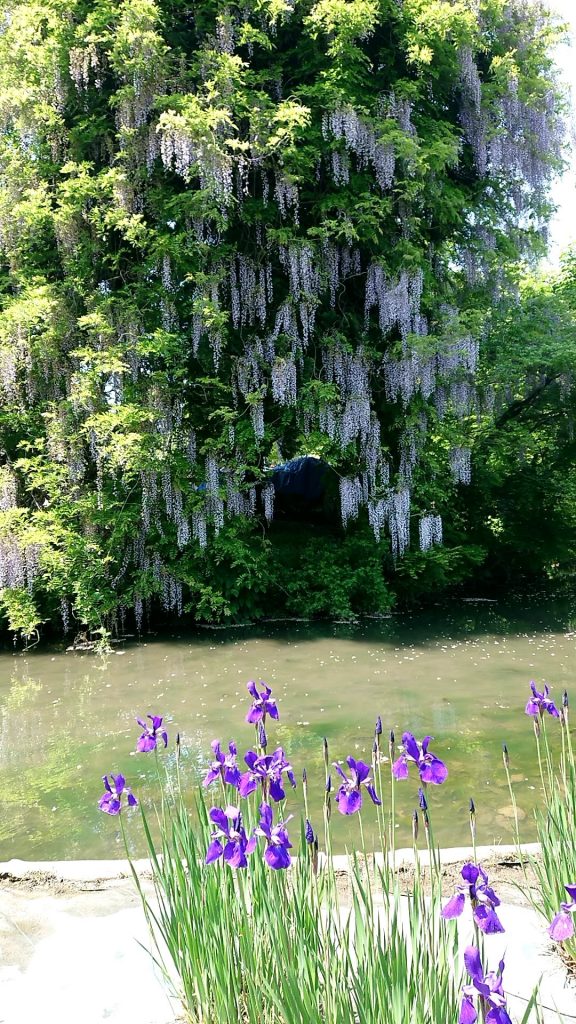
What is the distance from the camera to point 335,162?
11805 millimetres

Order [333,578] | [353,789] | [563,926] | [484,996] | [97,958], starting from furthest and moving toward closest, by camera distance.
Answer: [333,578] → [97,958] → [353,789] → [563,926] → [484,996]

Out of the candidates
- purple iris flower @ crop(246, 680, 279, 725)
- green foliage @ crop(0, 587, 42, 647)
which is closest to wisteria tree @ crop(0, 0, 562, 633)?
green foliage @ crop(0, 587, 42, 647)

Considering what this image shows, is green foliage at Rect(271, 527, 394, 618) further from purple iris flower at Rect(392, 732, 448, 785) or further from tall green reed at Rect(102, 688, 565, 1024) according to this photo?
purple iris flower at Rect(392, 732, 448, 785)

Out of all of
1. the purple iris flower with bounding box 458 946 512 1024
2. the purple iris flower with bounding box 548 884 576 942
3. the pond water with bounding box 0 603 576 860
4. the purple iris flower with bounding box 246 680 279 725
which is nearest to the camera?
the purple iris flower with bounding box 458 946 512 1024

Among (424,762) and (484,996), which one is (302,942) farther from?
(484,996)

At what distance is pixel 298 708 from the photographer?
24.4 ft

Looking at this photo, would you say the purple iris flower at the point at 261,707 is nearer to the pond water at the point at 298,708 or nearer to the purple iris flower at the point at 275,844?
the purple iris flower at the point at 275,844

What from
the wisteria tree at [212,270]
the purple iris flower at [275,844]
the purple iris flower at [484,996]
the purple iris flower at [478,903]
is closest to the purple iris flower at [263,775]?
the purple iris flower at [275,844]

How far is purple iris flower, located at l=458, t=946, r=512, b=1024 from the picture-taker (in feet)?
3.95

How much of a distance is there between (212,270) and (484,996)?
11605mm

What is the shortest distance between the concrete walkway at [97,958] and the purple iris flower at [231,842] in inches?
34.7

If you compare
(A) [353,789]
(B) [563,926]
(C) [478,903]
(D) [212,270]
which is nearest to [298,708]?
(A) [353,789]

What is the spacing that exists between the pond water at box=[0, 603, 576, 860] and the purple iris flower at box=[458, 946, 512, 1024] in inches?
77.0

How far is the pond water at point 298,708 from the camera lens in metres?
4.90
